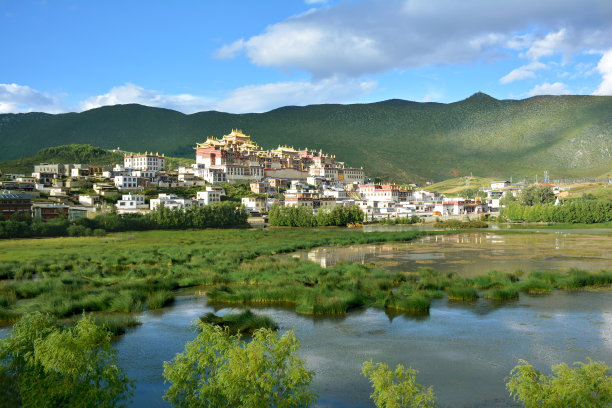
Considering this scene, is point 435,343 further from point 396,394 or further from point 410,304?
point 396,394

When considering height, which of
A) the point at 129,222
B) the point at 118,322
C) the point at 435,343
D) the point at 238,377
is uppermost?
the point at 129,222

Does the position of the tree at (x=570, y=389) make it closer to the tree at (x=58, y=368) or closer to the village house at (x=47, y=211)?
the tree at (x=58, y=368)

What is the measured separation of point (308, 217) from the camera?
93.1 m

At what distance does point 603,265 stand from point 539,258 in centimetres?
543

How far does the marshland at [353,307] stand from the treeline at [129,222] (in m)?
24.4

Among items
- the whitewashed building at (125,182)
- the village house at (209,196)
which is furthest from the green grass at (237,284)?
the whitewashed building at (125,182)

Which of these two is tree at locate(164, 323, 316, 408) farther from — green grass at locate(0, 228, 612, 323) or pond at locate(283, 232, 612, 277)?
pond at locate(283, 232, 612, 277)

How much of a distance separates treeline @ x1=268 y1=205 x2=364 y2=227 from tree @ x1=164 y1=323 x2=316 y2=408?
80.1m

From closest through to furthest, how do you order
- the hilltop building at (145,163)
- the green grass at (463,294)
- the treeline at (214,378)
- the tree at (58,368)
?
the treeline at (214,378) < the tree at (58,368) < the green grass at (463,294) < the hilltop building at (145,163)

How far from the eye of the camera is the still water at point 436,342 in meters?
13.7

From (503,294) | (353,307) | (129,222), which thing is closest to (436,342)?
(353,307)

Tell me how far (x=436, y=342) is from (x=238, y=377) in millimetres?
9356

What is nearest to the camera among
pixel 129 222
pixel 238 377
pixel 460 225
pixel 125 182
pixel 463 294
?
pixel 238 377

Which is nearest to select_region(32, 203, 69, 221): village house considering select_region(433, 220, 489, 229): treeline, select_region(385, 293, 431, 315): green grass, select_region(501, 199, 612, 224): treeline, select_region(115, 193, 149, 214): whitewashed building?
select_region(115, 193, 149, 214): whitewashed building
